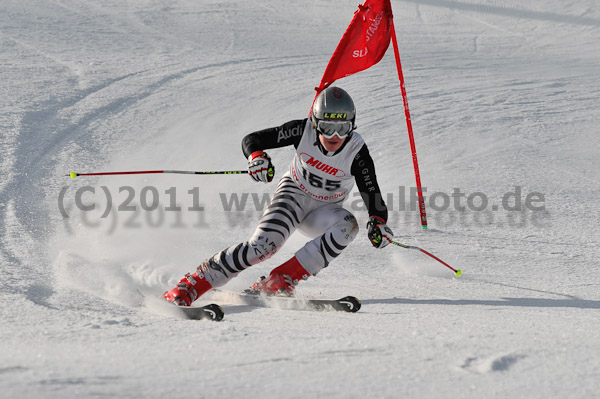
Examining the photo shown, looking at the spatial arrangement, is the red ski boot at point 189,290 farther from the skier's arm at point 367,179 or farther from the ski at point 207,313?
the skier's arm at point 367,179

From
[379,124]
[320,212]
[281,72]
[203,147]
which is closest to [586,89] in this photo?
[379,124]

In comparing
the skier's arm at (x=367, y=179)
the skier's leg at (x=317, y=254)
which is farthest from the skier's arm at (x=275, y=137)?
the skier's leg at (x=317, y=254)

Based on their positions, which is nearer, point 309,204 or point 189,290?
point 189,290

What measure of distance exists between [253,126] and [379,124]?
166 centimetres

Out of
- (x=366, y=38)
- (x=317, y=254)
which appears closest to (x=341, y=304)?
(x=317, y=254)

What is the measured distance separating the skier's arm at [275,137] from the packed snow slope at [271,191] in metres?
0.99

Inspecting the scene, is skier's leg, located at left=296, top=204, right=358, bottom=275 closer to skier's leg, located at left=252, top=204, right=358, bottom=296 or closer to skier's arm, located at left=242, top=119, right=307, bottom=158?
skier's leg, located at left=252, top=204, right=358, bottom=296

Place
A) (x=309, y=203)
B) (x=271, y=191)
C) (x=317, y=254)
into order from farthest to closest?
1. (x=271, y=191)
2. (x=309, y=203)
3. (x=317, y=254)

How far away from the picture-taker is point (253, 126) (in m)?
8.77

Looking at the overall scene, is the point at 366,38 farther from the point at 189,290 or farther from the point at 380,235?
the point at 189,290

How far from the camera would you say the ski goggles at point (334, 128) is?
4074 millimetres

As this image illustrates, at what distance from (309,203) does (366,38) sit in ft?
6.32

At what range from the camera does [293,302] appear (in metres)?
3.85

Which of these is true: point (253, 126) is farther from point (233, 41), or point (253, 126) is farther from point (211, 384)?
point (211, 384)
